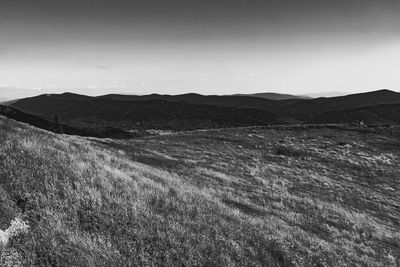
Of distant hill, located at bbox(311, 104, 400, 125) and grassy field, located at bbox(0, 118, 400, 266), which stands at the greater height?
grassy field, located at bbox(0, 118, 400, 266)

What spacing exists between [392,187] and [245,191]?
16284mm

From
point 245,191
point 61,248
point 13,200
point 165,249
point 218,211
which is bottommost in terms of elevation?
point 245,191

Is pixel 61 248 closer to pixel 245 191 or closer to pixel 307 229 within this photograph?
pixel 307 229

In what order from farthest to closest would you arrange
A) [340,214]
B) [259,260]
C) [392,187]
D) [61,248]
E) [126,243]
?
1. [392,187]
2. [340,214]
3. [259,260]
4. [126,243]
5. [61,248]

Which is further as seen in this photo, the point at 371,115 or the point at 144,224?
the point at 371,115

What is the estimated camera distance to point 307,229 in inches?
489

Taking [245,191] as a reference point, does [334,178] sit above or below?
below

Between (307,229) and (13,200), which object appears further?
(307,229)

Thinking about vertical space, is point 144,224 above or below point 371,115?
above

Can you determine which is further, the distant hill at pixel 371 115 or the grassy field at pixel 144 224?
the distant hill at pixel 371 115

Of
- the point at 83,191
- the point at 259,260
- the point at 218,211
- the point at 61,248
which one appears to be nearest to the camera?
the point at 61,248

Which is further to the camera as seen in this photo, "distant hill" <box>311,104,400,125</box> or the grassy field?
"distant hill" <box>311,104,400,125</box>

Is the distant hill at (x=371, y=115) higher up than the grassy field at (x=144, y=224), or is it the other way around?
the grassy field at (x=144, y=224)

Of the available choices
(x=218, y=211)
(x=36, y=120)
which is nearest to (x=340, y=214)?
(x=218, y=211)
